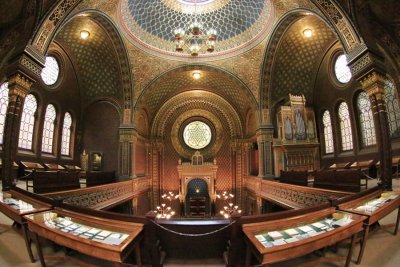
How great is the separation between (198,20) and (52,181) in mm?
11500

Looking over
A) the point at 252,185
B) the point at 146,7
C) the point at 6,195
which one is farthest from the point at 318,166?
the point at 6,195

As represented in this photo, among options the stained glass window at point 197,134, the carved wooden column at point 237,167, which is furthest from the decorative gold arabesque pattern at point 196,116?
the carved wooden column at point 237,167

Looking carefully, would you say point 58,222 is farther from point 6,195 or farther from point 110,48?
point 110,48

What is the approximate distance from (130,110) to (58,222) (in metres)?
11.5

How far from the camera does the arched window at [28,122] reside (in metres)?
12.1

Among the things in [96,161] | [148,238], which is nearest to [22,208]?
[148,238]

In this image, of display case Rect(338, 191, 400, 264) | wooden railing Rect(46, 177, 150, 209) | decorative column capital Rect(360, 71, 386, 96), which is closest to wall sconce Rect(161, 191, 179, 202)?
wooden railing Rect(46, 177, 150, 209)

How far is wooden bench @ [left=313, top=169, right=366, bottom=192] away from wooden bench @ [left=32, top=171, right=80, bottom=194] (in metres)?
8.72

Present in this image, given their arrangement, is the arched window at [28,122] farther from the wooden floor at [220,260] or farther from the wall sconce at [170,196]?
the wooden floor at [220,260]

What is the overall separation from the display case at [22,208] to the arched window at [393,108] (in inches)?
526

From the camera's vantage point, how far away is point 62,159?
14.1 m

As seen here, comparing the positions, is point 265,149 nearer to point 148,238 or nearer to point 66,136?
point 148,238

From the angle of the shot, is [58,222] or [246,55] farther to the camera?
[246,55]

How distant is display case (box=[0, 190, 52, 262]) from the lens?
3.48m
